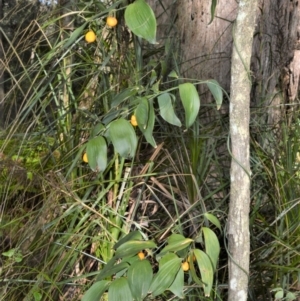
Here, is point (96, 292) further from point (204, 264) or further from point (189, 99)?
point (189, 99)

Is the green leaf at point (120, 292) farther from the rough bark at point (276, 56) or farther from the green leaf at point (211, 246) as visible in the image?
the rough bark at point (276, 56)

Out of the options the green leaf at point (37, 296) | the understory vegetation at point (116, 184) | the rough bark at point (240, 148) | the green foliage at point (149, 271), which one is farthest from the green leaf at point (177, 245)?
the green leaf at point (37, 296)

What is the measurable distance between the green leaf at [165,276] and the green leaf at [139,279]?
0.05 ft

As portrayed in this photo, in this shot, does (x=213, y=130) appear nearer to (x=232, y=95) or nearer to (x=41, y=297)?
(x=232, y=95)

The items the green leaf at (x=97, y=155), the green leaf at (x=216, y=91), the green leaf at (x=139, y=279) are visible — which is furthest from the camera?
the green leaf at (x=216, y=91)

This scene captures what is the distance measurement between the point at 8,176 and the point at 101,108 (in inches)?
14.1

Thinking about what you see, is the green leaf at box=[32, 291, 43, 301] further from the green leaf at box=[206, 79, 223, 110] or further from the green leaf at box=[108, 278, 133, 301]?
the green leaf at box=[206, 79, 223, 110]

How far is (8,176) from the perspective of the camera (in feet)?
5.11

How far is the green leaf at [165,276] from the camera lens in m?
0.90

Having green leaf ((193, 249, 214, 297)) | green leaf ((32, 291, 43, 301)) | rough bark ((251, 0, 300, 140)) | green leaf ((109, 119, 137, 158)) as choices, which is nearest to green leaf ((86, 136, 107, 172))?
green leaf ((109, 119, 137, 158))

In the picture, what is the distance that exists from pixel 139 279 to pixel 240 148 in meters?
0.43

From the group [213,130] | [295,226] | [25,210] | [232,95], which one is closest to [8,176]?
[25,210]

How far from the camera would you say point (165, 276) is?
0.91 meters

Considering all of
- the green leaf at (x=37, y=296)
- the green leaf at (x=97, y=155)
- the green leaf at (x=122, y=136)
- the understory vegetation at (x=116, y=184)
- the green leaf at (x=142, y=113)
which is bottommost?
the green leaf at (x=37, y=296)
